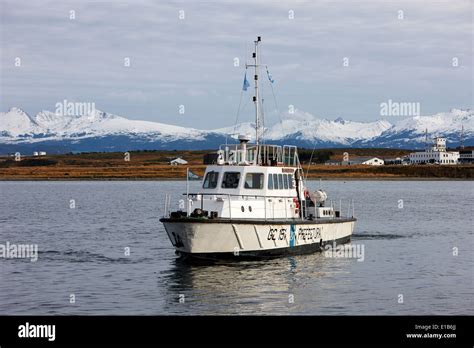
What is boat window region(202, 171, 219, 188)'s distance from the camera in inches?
1555

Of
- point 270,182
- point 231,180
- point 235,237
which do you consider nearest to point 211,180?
point 231,180

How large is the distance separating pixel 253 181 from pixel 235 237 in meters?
3.92

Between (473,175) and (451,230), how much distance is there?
127 m

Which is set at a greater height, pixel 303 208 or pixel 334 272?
pixel 303 208

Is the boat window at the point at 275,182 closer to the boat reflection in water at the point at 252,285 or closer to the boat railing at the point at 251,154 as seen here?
the boat railing at the point at 251,154

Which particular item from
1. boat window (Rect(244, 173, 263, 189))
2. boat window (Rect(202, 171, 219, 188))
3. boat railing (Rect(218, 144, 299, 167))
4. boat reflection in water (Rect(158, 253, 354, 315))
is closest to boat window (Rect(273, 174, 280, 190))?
boat railing (Rect(218, 144, 299, 167))

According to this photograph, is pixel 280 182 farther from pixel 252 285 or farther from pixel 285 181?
pixel 252 285

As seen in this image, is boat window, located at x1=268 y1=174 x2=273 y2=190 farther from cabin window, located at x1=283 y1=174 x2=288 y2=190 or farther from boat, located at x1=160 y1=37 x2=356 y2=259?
cabin window, located at x1=283 y1=174 x2=288 y2=190

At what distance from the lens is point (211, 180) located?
1561 inches

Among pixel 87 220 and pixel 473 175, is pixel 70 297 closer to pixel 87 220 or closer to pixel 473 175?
pixel 87 220

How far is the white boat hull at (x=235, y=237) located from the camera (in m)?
36.0

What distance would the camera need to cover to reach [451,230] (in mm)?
57250

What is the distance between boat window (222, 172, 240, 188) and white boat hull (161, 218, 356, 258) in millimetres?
2903
